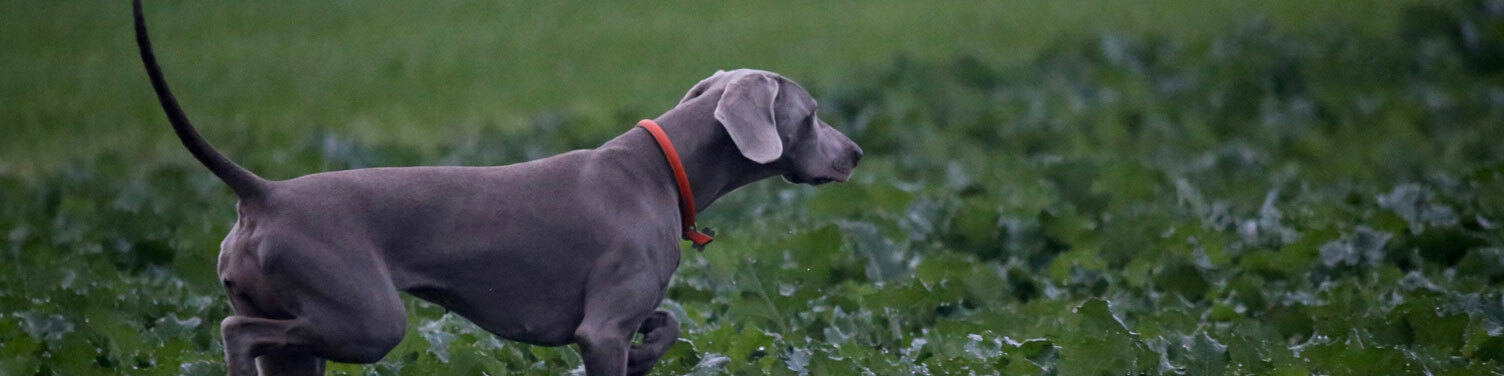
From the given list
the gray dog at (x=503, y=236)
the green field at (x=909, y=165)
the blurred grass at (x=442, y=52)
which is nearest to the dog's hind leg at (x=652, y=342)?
the gray dog at (x=503, y=236)

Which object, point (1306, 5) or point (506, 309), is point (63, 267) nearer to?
point (506, 309)

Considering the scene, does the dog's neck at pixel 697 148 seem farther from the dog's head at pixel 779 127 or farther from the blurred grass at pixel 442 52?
the blurred grass at pixel 442 52

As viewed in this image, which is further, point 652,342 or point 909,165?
point 909,165

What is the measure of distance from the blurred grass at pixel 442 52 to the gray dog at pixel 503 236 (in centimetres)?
683

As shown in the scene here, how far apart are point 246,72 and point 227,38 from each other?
1824 mm

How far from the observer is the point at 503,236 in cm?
422

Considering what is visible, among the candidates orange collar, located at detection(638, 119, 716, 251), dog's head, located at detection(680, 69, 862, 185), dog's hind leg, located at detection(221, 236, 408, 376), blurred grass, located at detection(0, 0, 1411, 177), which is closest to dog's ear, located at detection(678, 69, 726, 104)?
dog's head, located at detection(680, 69, 862, 185)

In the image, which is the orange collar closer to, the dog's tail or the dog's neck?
the dog's neck

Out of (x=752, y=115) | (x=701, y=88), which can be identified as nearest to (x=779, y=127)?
(x=752, y=115)

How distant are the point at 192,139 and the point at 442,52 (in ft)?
39.7

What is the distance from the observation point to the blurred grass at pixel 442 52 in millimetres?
12672

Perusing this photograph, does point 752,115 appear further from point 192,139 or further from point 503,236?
point 192,139

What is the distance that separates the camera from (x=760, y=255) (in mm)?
6609

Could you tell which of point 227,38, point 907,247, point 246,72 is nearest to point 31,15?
point 227,38
